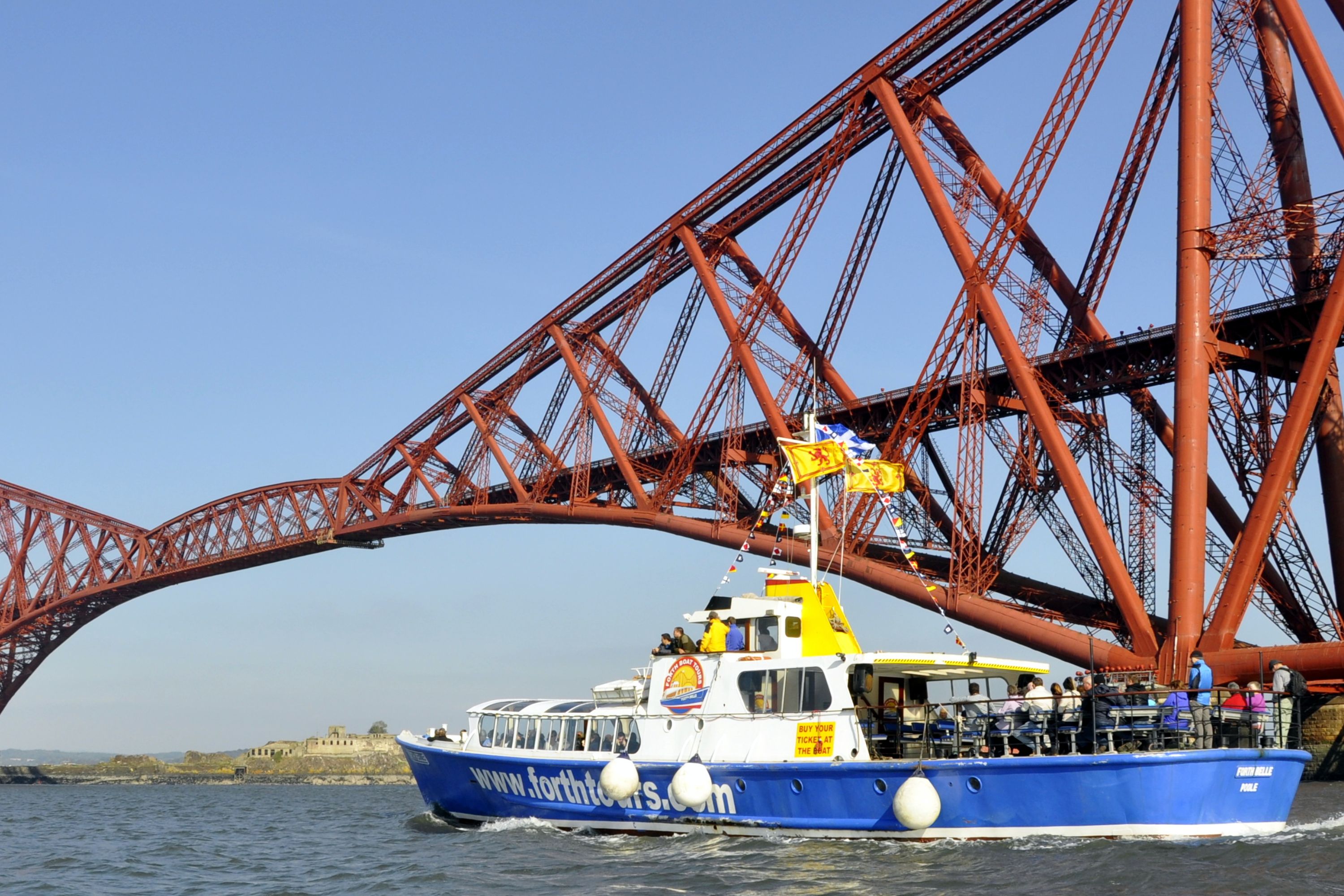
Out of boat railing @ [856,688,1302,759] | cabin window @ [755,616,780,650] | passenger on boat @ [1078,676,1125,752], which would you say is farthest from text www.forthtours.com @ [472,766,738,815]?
passenger on boat @ [1078,676,1125,752]

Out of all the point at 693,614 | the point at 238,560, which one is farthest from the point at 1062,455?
the point at 238,560

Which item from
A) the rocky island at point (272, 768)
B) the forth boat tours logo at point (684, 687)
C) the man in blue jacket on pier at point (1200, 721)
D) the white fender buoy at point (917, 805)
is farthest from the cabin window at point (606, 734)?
the rocky island at point (272, 768)

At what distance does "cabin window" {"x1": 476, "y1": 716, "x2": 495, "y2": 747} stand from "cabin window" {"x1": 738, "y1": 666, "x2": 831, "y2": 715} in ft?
21.9

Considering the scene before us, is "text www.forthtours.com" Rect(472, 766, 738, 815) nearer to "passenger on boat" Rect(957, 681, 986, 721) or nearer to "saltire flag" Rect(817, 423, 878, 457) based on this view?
"passenger on boat" Rect(957, 681, 986, 721)

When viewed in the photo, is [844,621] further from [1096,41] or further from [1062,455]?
[1096,41]

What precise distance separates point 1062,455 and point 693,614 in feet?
31.5

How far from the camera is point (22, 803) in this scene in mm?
52875

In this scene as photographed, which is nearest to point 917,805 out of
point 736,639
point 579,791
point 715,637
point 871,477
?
point 736,639

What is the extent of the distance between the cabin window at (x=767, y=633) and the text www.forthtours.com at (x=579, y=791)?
7.91 feet

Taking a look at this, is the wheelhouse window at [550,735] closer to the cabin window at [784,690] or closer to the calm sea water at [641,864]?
the calm sea water at [641,864]

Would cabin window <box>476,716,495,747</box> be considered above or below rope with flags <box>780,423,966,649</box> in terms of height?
below

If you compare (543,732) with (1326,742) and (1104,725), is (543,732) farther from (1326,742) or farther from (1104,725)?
(1326,742)

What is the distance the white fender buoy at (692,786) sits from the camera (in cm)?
2061

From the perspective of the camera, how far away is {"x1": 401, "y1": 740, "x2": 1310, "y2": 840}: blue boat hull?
17672 mm
